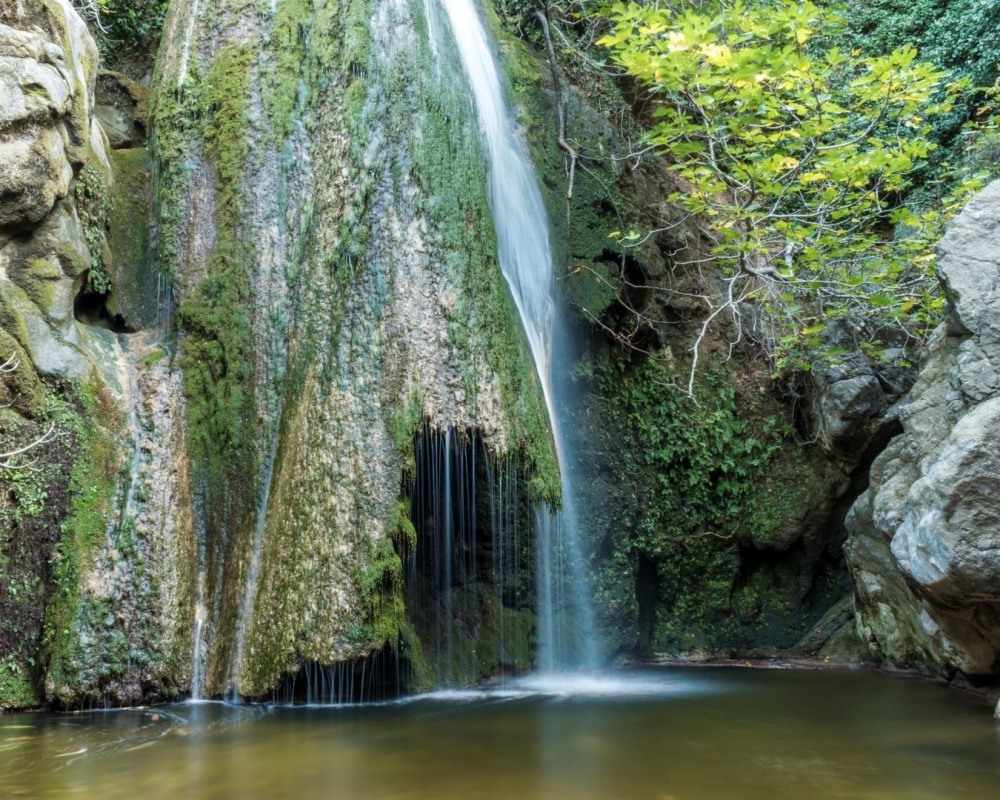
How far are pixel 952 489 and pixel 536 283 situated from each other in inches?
183

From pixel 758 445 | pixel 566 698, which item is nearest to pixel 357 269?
pixel 566 698

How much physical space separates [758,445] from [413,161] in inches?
212

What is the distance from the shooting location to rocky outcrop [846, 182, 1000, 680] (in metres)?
5.25

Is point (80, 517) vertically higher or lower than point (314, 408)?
lower

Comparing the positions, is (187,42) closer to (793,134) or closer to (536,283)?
(536,283)

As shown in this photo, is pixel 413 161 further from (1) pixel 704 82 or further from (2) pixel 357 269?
(1) pixel 704 82

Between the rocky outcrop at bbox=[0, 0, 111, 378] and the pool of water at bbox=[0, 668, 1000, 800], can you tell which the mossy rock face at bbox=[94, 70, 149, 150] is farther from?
the pool of water at bbox=[0, 668, 1000, 800]

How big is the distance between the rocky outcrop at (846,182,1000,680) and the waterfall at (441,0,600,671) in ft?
9.45

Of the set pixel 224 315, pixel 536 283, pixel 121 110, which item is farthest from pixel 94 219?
pixel 536 283

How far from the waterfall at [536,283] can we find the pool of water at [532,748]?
1.67 metres

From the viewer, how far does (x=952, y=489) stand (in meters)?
5.25

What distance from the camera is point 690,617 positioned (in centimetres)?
963

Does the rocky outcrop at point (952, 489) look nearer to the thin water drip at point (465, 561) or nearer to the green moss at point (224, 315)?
the thin water drip at point (465, 561)

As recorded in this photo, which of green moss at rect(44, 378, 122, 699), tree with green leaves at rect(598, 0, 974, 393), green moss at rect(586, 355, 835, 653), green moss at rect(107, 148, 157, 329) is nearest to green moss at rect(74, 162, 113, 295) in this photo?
green moss at rect(107, 148, 157, 329)
